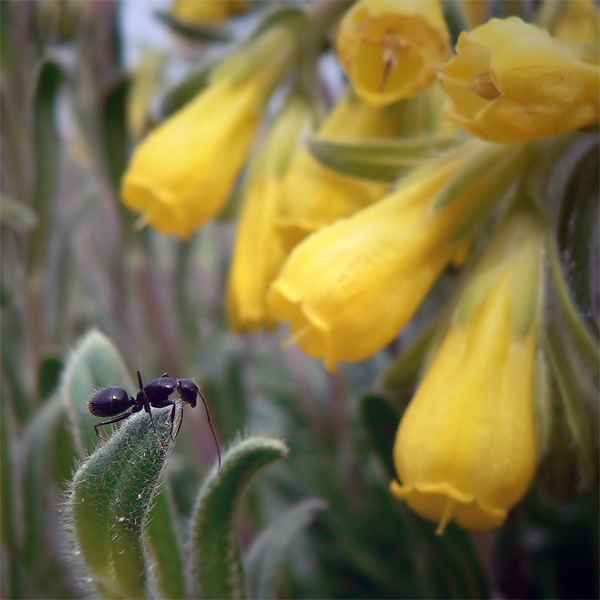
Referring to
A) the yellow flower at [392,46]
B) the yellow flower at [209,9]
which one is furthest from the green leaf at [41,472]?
the yellow flower at [209,9]

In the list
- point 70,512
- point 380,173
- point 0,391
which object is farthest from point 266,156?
point 70,512

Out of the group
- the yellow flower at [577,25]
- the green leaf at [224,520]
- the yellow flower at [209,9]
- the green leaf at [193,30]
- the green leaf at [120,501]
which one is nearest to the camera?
the green leaf at [120,501]

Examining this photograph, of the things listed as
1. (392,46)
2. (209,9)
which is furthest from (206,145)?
(209,9)

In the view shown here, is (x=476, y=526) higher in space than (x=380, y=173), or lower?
lower

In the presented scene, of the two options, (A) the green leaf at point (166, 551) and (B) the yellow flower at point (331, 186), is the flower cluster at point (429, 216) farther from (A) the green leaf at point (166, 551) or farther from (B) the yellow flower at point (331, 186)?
(A) the green leaf at point (166, 551)

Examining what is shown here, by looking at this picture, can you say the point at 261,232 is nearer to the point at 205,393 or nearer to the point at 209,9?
the point at 205,393

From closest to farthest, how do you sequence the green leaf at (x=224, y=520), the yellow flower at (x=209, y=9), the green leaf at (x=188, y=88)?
1. the green leaf at (x=224, y=520)
2. the green leaf at (x=188, y=88)
3. the yellow flower at (x=209, y=9)

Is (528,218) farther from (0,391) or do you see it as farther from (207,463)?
(207,463)
